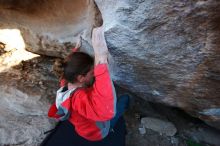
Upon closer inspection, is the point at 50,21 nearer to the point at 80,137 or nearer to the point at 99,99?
the point at 80,137

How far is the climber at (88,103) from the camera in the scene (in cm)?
156

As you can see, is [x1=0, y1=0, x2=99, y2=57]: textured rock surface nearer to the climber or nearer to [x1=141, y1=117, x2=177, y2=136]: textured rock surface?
the climber

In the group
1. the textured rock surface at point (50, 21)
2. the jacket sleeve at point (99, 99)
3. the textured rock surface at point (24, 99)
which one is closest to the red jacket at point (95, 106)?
the jacket sleeve at point (99, 99)

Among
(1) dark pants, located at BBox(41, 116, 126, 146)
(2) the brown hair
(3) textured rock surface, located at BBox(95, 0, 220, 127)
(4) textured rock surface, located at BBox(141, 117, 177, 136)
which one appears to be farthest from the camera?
(4) textured rock surface, located at BBox(141, 117, 177, 136)

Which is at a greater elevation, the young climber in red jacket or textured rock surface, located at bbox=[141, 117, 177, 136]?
the young climber in red jacket

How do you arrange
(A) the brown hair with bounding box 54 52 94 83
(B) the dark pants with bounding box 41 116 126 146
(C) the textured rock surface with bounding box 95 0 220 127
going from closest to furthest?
(C) the textured rock surface with bounding box 95 0 220 127 < (A) the brown hair with bounding box 54 52 94 83 < (B) the dark pants with bounding box 41 116 126 146

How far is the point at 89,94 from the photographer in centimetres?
166

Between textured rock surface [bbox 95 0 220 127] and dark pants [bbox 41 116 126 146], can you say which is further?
dark pants [bbox 41 116 126 146]

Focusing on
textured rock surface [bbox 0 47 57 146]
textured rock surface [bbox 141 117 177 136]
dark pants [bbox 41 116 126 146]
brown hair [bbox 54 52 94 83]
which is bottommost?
textured rock surface [bbox 141 117 177 136]

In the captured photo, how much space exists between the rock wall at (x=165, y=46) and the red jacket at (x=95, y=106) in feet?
0.80

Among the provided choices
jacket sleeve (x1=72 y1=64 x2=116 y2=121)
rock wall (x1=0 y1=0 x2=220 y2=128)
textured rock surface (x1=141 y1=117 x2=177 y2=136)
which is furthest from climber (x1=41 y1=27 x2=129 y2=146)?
textured rock surface (x1=141 y1=117 x2=177 y2=136)

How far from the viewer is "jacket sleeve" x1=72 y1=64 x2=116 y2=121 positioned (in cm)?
154

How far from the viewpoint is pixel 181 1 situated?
1.41 m

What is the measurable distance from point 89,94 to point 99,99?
0.12 meters
